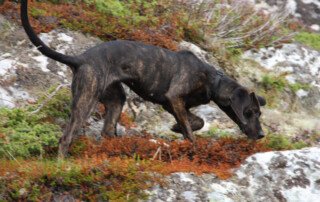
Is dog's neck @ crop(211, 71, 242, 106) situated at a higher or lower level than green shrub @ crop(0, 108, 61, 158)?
higher

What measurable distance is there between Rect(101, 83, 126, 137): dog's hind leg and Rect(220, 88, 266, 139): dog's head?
64.3 inches

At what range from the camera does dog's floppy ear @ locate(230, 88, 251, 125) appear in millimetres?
9676

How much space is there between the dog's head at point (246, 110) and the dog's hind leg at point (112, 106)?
163 cm

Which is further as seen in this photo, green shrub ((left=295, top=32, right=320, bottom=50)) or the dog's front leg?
green shrub ((left=295, top=32, right=320, bottom=50))

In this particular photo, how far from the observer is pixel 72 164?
7.46m

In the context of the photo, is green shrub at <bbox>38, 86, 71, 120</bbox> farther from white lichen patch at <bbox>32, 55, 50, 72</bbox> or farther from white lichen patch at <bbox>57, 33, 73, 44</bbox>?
white lichen patch at <bbox>57, 33, 73, 44</bbox>

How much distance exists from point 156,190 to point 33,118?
2.84 metres

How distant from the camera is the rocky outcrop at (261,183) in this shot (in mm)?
7539

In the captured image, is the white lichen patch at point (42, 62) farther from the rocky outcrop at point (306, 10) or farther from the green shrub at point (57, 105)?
the rocky outcrop at point (306, 10)

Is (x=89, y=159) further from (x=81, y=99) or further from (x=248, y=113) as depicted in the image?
(x=248, y=113)

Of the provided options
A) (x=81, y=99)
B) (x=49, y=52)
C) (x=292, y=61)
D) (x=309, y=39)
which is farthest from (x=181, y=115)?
(x=309, y=39)

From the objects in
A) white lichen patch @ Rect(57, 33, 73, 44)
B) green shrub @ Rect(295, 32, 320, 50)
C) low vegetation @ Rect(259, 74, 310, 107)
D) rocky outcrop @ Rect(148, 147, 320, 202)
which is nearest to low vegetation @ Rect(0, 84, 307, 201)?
rocky outcrop @ Rect(148, 147, 320, 202)

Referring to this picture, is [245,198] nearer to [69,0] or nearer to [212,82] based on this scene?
[212,82]

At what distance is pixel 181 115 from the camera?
942 cm
